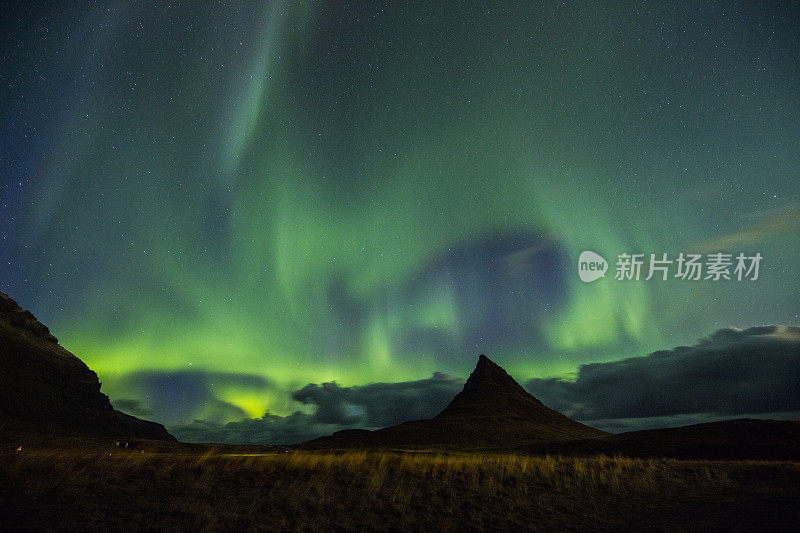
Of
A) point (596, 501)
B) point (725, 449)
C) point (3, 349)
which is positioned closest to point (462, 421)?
point (725, 449)

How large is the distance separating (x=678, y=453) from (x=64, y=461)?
47.6m

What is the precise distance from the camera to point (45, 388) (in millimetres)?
111500

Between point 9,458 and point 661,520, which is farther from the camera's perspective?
point 9,458

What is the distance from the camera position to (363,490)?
46.9 ft

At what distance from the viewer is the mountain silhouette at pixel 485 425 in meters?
89.1

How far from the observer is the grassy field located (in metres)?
10.8

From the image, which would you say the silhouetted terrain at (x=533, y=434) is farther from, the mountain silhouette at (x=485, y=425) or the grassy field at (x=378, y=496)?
the grassy field at (x=378, y=496)

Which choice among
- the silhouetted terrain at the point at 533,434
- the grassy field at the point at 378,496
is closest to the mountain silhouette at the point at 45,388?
the silhouetted terrain at the point at 533,434

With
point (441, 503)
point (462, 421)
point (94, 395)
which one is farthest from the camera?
point (94, 395)

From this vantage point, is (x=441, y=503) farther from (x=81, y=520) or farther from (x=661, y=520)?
(x=81, y=520)

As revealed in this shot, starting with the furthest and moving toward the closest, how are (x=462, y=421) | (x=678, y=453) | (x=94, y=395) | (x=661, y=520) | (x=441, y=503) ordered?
1. (x=94, y=395)
2. (x=462, y=421)
3. (x=678, y=453)
4. (x=441, y=503)
5. (x=661, y=520)

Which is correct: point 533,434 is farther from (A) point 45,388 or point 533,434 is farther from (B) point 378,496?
(A) point 45,388

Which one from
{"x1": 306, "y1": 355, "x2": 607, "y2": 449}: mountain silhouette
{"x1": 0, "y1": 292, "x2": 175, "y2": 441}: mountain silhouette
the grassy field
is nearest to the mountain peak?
{"x1": 306, "y1": 355, "x2": 607, "y2": 449}: mountain silhouette

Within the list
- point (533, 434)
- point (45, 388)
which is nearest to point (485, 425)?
point (533, 434)
